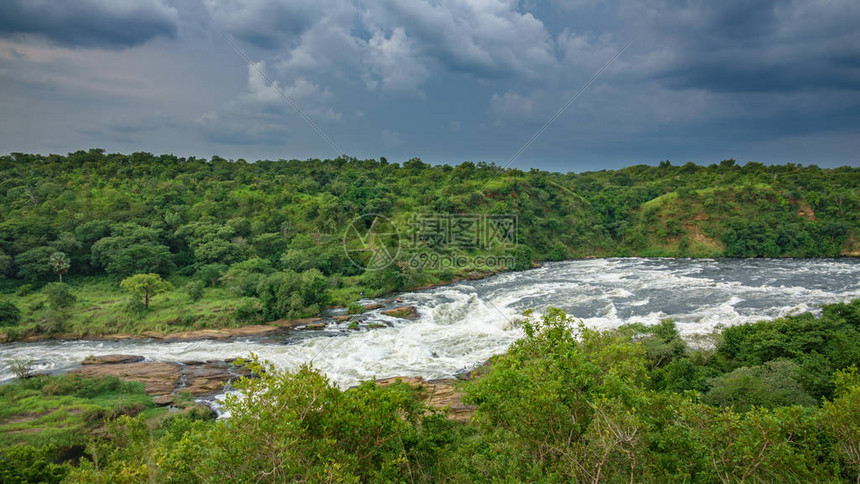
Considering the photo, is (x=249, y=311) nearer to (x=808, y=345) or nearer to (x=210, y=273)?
(x=210, y=273)

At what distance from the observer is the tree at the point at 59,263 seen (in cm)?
3009

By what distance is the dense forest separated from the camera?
2817 cm

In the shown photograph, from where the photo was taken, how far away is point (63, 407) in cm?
1549

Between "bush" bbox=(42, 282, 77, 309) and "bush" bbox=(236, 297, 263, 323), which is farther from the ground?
"bush" bbox=(42, 282, 77, 309)

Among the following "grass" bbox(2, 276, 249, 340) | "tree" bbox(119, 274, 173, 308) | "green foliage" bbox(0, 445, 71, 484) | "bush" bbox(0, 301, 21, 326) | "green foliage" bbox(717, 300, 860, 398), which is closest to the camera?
"green foliage" bbox(0, 445, 71, 484)

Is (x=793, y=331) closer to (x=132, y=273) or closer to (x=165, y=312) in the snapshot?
(x=165, y=312)

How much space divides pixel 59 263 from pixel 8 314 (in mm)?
6812

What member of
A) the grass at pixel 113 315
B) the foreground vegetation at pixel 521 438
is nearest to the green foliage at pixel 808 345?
the foreground vegetation at pixel 521 438

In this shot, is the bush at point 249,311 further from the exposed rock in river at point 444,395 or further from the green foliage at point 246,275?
the exposed rock in river at point 444,395

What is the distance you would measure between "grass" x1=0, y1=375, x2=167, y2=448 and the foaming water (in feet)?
12.3

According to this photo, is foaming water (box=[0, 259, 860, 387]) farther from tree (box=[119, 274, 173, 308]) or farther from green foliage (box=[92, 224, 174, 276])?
green foliage (box=[92, 224, 174, 276])

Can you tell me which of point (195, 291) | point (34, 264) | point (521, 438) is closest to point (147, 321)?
point (195, 291)

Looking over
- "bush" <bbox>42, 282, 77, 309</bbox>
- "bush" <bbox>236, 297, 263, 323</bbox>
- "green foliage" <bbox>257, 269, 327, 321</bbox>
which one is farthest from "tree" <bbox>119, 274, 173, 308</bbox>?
"green foliage" <bbox>257, 269, 327, 321</bbox>

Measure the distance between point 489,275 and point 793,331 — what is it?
27.9m
